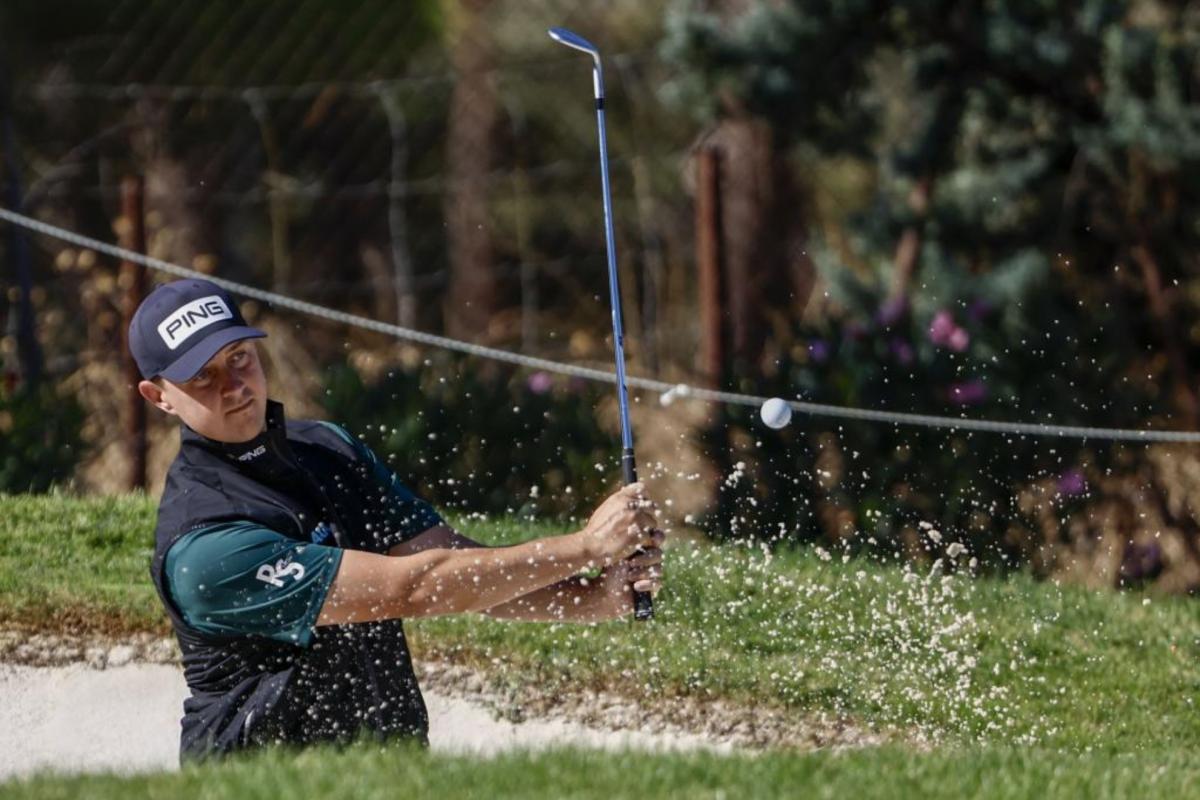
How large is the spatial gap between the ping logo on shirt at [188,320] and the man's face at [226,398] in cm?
9

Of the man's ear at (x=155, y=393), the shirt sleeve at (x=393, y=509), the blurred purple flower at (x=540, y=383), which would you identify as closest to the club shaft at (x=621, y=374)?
the shirt sleeve at (x=393, y=509)

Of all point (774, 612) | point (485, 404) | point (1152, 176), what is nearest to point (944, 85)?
point (1152, 176)

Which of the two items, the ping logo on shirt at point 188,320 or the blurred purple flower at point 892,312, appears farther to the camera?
the blurred purple flower at point 892,312

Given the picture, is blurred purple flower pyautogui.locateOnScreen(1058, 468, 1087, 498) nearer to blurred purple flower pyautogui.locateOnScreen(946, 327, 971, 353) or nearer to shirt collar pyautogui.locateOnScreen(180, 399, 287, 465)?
blurred purple flower pyautogui.locateOnScreen(946, 327, 971, 353)

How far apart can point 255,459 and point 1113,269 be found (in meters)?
6.55

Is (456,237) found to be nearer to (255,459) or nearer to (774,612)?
(774,612)

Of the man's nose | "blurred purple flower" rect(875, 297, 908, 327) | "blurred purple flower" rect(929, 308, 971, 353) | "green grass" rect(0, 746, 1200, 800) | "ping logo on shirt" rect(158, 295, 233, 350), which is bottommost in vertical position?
"green grass" rect(0, 746, 1200, 800)

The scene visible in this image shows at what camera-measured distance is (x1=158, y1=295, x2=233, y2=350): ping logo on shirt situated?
496 centimetres

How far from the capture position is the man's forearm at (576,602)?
17.0 ft

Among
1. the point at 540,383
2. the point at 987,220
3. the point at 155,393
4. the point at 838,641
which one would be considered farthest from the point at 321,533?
the point at 987,220

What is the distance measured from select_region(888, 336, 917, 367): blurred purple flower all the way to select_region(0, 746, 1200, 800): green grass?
177 inches

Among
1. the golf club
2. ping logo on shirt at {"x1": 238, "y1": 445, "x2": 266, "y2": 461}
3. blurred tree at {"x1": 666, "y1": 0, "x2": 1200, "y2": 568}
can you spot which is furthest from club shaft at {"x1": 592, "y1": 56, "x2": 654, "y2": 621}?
blurred tree at {"x1": 666, "y1": 0, "x2": 1200, "y2": 568}

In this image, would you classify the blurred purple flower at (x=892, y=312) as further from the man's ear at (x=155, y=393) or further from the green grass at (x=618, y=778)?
the man's ear at (x=155, y=393)

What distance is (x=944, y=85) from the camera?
10.4m
